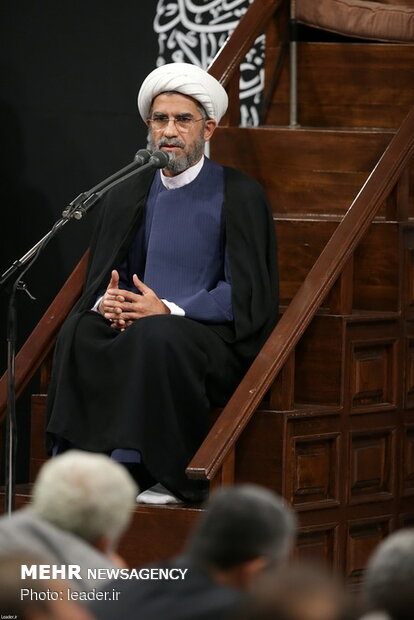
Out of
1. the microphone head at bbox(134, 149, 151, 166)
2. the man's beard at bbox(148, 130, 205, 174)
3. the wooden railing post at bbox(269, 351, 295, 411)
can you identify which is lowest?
the wooden railing post at bbox(269, 351, 295, 411)

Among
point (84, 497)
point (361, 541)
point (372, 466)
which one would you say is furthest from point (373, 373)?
point (84, 497)

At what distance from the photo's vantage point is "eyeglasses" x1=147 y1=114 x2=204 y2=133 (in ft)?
17.4

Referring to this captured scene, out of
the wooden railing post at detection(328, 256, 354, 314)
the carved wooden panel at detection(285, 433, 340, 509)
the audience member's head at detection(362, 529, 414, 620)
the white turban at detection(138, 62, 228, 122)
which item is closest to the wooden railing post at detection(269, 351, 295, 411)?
the carved wooden panel at detection(285, 433, 340, 509)

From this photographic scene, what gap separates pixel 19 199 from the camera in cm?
709

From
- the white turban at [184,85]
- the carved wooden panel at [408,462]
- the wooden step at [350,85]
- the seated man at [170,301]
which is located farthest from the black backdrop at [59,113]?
the carved wooden panel at [408,462]

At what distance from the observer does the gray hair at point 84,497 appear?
110 inches

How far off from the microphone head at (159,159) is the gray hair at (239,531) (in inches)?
92.3

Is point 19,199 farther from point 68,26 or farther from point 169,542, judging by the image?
point 169,542

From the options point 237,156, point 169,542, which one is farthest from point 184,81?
point 169,542

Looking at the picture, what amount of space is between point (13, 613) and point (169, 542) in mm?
2491

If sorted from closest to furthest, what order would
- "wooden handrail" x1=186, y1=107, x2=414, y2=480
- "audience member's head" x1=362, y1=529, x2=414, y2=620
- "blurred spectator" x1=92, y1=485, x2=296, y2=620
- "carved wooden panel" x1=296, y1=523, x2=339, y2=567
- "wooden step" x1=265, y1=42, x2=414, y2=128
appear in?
"audience member's head" x1=362, y1=529, x2=414, y2=620 → "blurred spectator" x1=92, y1=485, x2=296, y2=620 → "wooden handrail" x1=186, y1=107, x2=414, y2=480 → "carved wooden panel" x1=296, y1=523, x2=339, y2=567 → "wooden step" x1=265, y1=42, x2=414, y2=128

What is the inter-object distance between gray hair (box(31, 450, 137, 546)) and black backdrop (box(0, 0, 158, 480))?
417 cm

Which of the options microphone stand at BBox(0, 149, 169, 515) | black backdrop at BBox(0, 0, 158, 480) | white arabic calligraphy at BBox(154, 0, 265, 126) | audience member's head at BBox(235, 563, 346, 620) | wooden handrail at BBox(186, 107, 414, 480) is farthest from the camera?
black backdrop at BBox(0, 0, 158, 480)

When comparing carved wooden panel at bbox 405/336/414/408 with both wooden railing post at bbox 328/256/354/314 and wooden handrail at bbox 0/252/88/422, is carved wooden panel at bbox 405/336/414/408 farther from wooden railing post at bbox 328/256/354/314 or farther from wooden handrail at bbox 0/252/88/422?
wooden handrail at bbox 0/252/88/422
